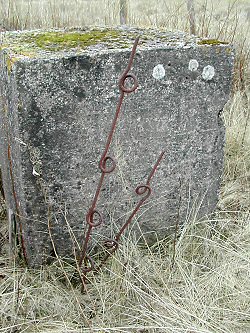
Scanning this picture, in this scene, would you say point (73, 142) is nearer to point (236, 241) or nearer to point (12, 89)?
point (12, 89)

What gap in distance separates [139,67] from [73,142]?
409 mm

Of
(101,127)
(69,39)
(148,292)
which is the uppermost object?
(69,39)

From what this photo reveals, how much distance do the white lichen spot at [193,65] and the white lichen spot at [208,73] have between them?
5 cm

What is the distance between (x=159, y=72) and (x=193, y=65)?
165 mm

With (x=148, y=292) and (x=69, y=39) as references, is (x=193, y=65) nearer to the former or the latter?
(x=69, y=39)

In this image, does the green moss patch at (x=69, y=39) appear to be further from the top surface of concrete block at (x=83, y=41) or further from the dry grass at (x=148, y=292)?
the dry grass at (x=148, y=292)

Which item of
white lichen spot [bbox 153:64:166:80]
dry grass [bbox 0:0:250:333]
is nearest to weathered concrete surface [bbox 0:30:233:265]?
white lichen spot [bbox 153:64:166:80]

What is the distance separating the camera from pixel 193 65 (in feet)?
6.63

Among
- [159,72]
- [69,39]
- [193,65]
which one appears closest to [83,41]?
[69,39]

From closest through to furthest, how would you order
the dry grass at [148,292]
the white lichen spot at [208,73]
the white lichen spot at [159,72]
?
the dry grass at [148,292] < the white lichen spot at [159,72] < the white lichen spot at [208,73]

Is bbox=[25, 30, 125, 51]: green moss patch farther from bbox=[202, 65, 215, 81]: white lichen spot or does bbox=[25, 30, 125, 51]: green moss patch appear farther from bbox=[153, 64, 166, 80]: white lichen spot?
bbox=[202, 65, 215, 81]: white lichen spot

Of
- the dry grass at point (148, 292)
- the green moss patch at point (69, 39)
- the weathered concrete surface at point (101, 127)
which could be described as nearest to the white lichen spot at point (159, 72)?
the weathered concrete surface at point (101, 127)

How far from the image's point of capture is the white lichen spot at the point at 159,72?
6.40 ft

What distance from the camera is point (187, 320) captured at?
1773 mm
